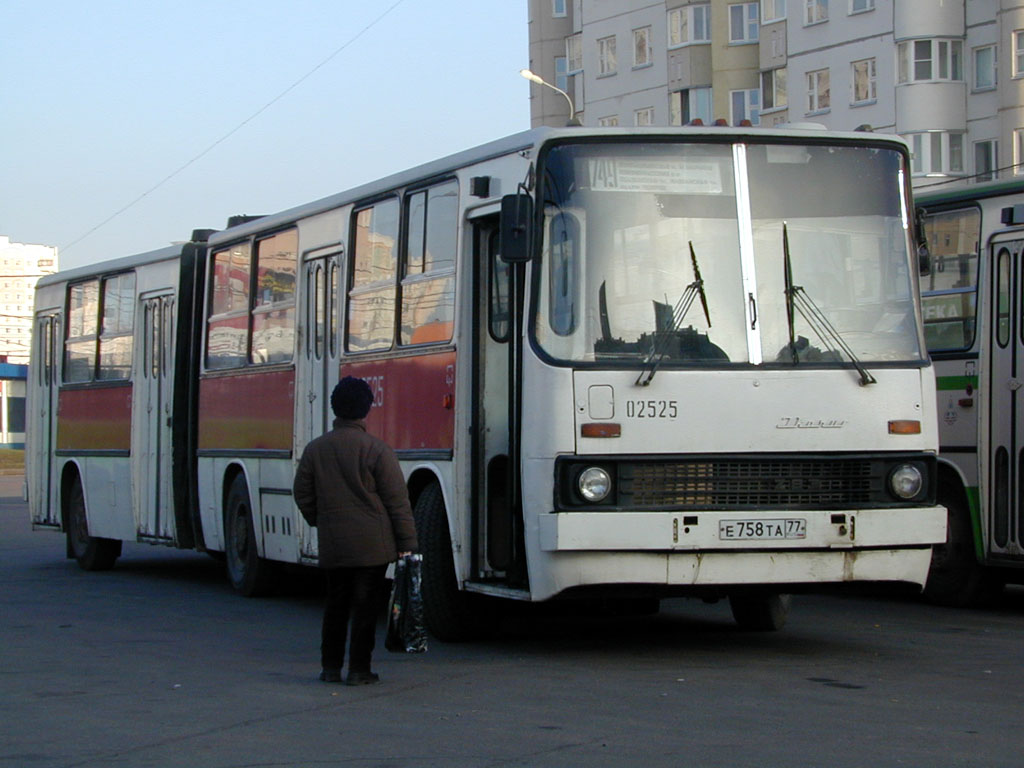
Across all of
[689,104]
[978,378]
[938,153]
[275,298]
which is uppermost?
[689,104]

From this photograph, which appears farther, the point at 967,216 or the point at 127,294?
the point at 127,294

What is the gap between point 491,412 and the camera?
11852mm

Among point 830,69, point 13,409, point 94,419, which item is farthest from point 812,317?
point 13,409

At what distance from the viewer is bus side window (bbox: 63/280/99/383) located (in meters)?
20.8

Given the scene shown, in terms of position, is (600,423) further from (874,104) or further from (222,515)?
(874,104)

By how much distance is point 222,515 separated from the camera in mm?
17234

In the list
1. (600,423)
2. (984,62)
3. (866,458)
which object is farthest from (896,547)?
(984,62)

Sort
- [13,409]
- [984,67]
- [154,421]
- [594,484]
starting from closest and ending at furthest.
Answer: [594,484] < [154,421] < [984,67] < [13,409]

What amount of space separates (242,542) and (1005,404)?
680cm

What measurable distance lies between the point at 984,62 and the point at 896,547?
44.8m

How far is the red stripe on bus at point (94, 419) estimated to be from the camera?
19641 millimetres

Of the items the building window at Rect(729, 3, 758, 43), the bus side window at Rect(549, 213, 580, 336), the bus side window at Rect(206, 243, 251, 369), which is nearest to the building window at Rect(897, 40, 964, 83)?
the building window at Rect(729, 3, 758, 43)

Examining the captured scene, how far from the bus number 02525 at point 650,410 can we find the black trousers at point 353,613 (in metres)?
1.66

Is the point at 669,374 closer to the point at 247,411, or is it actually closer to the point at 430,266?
the point at 430,266
